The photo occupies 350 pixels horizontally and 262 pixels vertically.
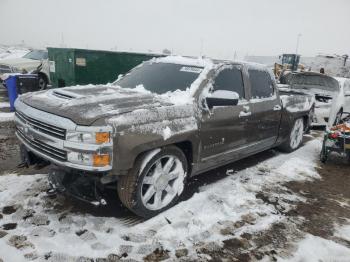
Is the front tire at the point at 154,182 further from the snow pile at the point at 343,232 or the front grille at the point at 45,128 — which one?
the snow pile at the point at 343,232

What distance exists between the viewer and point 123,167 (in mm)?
3133

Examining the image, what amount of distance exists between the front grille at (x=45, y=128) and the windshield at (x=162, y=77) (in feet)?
4.86

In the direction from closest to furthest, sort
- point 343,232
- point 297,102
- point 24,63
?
point 343,232 < point 297,102 < point 24,63

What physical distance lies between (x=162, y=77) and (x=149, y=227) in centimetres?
207

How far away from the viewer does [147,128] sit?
10.8 feet

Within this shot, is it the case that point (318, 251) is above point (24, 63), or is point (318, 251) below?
below

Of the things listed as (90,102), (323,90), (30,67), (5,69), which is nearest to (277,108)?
(90,102)

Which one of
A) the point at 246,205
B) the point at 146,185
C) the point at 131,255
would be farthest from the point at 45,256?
the point at 246,205

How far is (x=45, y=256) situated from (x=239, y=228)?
203 centimetres

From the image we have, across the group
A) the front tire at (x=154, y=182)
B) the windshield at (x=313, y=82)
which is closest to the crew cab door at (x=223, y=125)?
the front tire at (x=154, y=182)

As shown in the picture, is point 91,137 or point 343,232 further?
point 343,232

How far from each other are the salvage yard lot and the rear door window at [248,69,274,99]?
1.39 metres

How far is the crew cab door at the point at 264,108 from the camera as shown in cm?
498

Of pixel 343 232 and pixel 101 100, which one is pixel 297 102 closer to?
pixel 343 232
